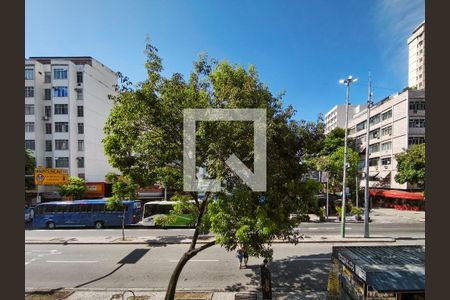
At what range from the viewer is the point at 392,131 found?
3928cm

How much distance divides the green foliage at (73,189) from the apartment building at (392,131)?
129 ft

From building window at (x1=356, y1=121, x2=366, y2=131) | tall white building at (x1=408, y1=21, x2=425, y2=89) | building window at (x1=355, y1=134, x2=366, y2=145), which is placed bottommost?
building window at (x1=355, y1=134, x2=366, y2=145)

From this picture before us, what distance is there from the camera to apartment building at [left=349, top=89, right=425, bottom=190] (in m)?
35.7

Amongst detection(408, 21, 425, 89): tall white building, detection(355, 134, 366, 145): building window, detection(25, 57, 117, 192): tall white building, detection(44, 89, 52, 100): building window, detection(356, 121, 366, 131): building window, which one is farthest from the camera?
detection(408, 21, 425, 89): tall white building

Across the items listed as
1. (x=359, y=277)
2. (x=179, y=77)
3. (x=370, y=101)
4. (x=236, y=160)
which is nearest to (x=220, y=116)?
(x=236, y=160)

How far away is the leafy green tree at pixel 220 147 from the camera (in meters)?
6.91

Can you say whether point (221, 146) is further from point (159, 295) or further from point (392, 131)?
point (392, 131)

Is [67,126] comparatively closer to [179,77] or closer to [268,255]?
[179,77]

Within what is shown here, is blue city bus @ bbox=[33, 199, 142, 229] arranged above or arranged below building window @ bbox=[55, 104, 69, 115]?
below

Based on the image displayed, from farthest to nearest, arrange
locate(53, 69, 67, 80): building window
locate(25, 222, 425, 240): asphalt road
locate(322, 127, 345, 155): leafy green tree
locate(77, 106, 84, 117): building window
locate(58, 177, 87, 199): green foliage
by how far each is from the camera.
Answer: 1. locate(322, 127, 345, 155): leafy green tree
2. locate(77, 106, 84, 117): building window
3. locate(53, 69, 67, 80): building window
4. locate(58, 177, 87, 199): green foliage
5. locate(25, 222, 425, 240): asphalt road

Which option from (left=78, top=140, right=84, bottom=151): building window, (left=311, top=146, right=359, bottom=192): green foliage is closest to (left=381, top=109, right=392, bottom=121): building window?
(left=311, top=146, right=359, bottom=192): green foliage

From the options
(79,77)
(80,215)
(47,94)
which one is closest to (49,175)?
(80,215)

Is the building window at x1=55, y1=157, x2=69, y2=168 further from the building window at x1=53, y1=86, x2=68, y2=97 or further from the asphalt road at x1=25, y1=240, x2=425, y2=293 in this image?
the asphalt road at x1=25, y1=240, x2=425, y2=293

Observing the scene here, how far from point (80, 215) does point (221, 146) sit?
21.5 meters
